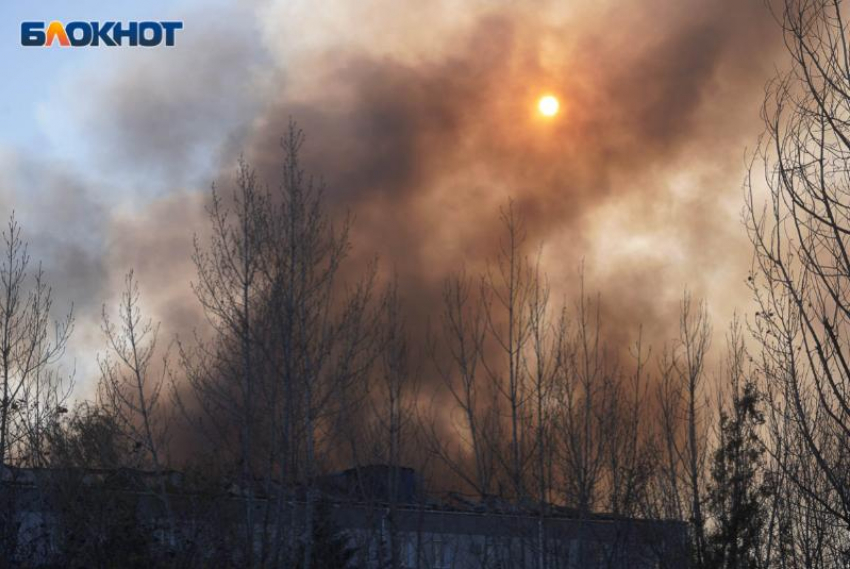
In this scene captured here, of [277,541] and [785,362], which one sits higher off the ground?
[785,362]

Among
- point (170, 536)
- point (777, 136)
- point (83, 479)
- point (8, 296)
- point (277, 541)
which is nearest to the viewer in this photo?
point (777, 136)

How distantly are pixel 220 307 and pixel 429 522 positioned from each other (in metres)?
17.2

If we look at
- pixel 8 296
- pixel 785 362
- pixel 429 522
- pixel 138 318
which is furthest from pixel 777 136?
pixel 429 522

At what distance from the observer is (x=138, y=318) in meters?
19.5

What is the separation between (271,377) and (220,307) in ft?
4.90

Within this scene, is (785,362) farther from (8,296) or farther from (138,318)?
(8,296)

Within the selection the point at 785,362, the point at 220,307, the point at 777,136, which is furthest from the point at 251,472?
the point at 777,136

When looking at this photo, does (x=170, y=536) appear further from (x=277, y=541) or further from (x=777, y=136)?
(x=777, y=136)

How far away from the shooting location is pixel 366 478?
19.4 meters

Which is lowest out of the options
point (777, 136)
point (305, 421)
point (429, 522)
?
point (429, 522)

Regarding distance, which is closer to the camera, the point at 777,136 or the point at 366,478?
the point at 777,136

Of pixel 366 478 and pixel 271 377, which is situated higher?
pixel 271 377

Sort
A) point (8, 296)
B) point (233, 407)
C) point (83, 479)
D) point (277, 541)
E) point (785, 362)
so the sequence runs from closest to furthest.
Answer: point (785, 362) < point (277, 541) < point (233, 407) < point (83, 479) < point (8, 296)

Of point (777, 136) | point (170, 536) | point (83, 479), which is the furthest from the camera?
point (83, 479)
